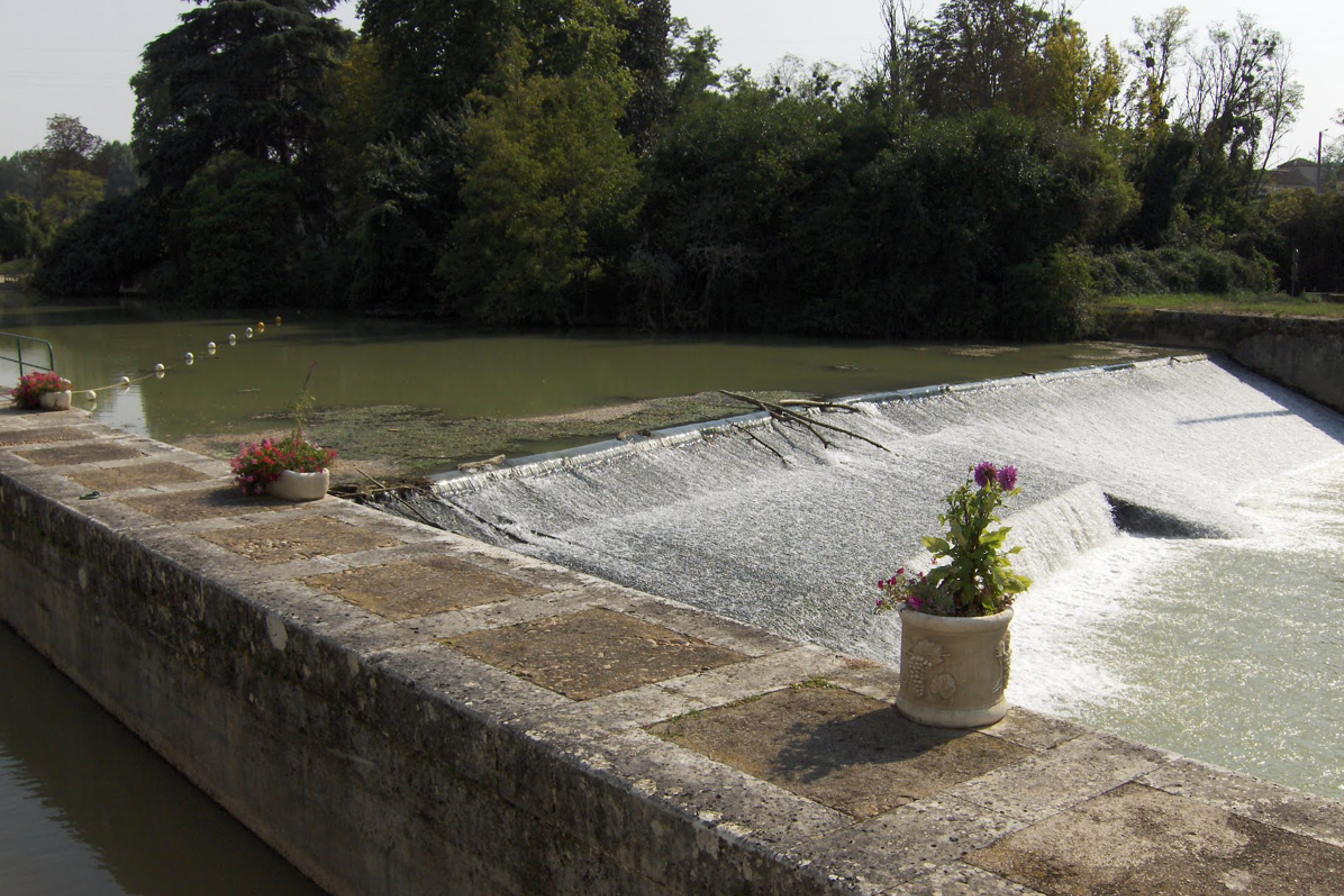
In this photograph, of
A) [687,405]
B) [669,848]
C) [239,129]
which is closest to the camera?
[669,848]

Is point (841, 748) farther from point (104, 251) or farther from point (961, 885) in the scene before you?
point (104, 251)

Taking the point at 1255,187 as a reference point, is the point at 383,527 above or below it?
below

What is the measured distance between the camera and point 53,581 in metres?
7.41

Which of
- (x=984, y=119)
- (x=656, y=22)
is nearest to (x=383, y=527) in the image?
(x=984, y=119)

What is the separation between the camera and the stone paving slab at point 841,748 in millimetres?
3557

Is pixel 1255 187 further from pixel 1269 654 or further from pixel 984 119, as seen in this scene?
pixel 1269 654

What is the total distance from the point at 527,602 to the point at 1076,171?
939 inches

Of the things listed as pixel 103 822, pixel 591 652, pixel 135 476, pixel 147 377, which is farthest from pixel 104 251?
pixel 591 652

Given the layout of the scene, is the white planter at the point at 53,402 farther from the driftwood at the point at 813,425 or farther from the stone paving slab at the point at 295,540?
the driftwood at the point at 813,425

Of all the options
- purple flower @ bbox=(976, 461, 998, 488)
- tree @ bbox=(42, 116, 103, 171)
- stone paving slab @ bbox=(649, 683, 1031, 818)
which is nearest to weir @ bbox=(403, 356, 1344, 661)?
stone paving slab @ bbox=(649, 683, 1031, 818)

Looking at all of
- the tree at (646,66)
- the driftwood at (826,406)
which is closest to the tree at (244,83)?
the tree at (646,66)

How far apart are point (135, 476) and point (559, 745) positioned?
18.4ft

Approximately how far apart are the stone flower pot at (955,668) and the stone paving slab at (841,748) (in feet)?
0.23

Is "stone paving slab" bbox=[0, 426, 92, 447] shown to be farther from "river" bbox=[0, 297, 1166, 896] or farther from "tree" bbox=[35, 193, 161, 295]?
"tree" bbox=[35, 193, 161, 295]
